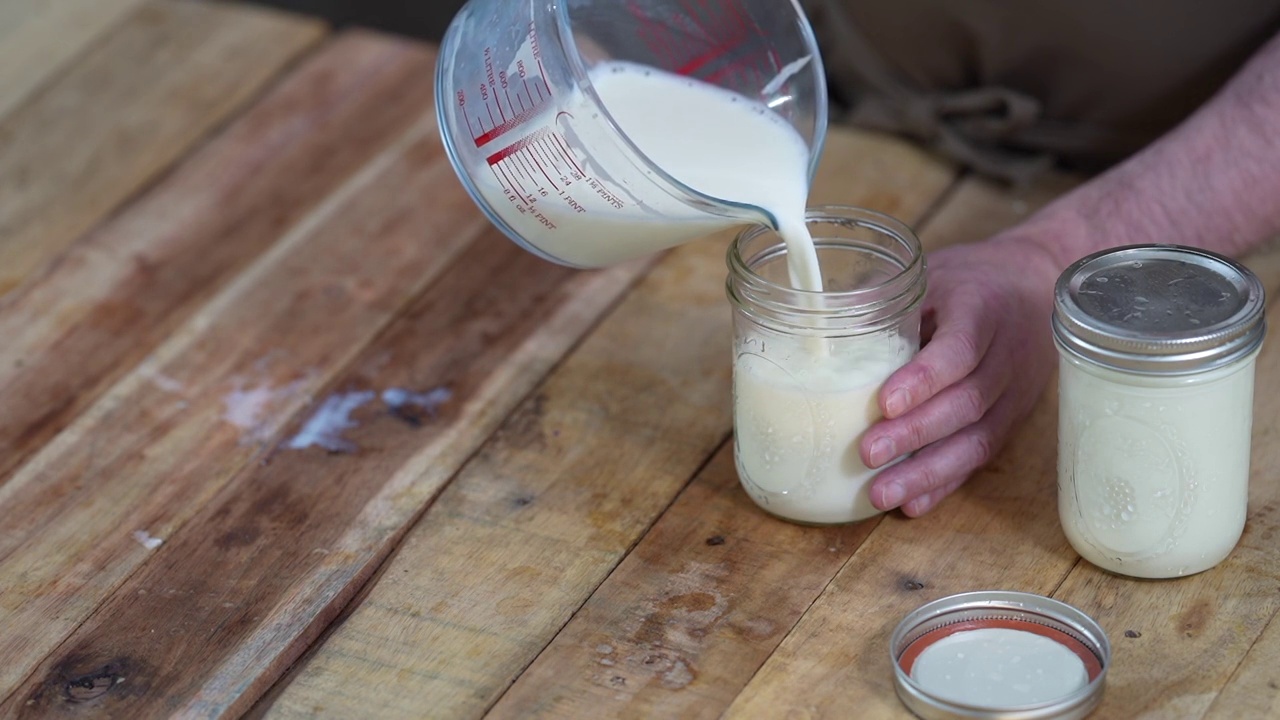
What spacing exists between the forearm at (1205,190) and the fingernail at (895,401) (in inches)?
12.7

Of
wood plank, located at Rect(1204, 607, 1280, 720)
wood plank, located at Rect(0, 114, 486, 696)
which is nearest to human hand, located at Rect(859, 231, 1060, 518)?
wood plank, located at Rect(1204, 607, 1280, 720)

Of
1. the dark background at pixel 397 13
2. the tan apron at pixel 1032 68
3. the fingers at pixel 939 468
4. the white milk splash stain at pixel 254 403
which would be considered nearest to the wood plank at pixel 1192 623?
the fingers at pixel 939 468

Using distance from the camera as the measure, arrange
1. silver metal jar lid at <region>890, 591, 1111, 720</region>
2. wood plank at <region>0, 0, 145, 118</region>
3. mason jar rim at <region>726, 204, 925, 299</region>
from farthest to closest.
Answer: wood plank at <region>0, 0, 145, 118</region>
mason jar rim at <region>726, 204, 925, 299</region>
silver metal jar lid at <region>890, 591, 1111, 720</region>

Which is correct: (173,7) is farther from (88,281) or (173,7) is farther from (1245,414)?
(1245,414)

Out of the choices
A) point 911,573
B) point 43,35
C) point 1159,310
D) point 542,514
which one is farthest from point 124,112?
point 1159,310

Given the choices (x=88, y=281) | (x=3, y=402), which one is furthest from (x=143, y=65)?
(x=3, y=402)

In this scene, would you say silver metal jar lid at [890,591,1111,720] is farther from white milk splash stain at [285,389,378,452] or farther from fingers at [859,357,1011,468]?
white milk splash stain at [285,389,378,452]

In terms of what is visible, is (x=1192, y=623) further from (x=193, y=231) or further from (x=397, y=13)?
(x=397, y=13)

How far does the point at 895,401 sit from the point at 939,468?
0.28ft

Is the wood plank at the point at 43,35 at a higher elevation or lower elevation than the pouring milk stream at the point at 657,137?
higher

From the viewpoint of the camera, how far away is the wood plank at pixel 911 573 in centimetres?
99

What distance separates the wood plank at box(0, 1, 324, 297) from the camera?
1.56 meters

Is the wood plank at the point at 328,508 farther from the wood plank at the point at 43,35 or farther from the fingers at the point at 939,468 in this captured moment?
the wood plank at the point at 43,35

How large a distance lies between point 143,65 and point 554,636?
1.05 m
